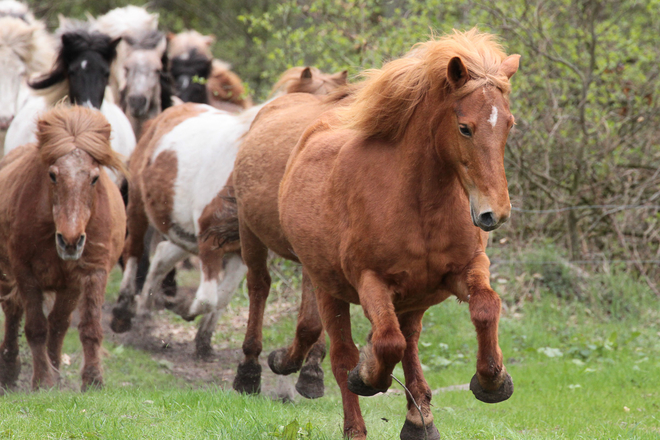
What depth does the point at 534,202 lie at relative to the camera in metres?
10.6

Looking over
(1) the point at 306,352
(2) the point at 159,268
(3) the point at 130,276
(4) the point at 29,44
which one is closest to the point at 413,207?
(1) the point at 306,352

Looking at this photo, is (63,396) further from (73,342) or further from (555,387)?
(555,387)

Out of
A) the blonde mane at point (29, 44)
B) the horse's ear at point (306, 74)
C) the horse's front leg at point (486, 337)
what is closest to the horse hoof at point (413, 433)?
the horse's front leg at point (486, 337)

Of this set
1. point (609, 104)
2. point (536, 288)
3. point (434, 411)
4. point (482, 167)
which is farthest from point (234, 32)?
point (482, 167)

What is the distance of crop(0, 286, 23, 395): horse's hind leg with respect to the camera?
6473 mm

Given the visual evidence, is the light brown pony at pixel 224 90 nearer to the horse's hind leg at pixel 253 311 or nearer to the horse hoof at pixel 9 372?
the horse's hind leg at pixel 253 311

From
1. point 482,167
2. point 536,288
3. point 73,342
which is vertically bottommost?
point 73,342

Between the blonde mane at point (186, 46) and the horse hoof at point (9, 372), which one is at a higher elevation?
the blonde mane at point (186, 46)

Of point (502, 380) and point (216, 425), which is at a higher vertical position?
point (502, 380)

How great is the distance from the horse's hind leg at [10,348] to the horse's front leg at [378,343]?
3.84m

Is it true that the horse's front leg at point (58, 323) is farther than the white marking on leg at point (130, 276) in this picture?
No

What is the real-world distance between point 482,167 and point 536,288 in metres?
6.37

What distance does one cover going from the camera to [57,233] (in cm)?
579

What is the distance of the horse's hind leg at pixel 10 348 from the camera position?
21.2 feet
